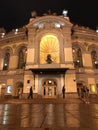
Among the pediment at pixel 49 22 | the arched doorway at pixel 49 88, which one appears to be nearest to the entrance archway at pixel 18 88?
the arched doorway at pixel 49 88

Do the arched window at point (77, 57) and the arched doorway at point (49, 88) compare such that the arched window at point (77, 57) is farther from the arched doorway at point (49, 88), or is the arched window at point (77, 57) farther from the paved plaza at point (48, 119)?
the paved plaza at point (48, 119)

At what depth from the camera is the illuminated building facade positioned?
70.1 ft

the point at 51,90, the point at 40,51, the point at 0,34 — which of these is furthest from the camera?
the point at 0,34

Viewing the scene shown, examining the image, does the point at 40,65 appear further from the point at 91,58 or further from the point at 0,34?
the point at 0,34

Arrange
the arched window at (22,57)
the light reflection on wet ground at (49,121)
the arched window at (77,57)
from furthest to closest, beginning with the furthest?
the arched window at (22,57) < the arched window at (77,57) < the light reflection on wet ground at (49,121)

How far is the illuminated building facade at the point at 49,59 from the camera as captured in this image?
2136cm

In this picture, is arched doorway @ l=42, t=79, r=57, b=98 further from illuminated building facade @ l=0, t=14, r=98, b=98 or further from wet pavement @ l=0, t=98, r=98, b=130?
wet pavement @ l=0, t=98, r=98, b=130

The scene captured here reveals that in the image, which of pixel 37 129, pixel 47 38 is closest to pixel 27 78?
pixel 47 38

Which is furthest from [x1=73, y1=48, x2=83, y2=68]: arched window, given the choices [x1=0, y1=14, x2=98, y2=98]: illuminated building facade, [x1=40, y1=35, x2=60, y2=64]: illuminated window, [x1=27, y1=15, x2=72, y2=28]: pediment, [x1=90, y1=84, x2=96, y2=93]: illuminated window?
[x1=27, y1=15, x2=72, y2=28]: pediment

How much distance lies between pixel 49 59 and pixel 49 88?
489 centimetres

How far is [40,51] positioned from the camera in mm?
24312

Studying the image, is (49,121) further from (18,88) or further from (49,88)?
(18,88)

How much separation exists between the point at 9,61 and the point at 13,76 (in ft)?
11.0

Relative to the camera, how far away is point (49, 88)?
2194cm
